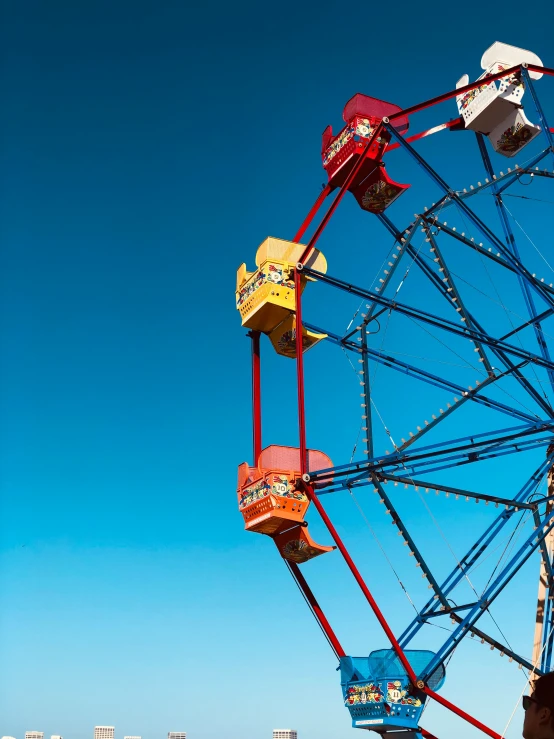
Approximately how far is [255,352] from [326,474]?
463 centimetres

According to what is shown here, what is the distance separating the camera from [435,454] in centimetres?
1875

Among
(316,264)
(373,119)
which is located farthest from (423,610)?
(373,119)

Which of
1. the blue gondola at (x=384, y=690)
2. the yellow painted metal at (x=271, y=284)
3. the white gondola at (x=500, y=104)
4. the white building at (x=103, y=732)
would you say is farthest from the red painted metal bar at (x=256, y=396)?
the white building at (x=103, y=732)

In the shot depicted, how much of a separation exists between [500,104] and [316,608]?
13327mm

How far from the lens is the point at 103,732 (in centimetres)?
16475

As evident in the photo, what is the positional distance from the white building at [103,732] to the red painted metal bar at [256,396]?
156m

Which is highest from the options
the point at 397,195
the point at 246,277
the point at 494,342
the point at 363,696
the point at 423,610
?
the point at 397,195

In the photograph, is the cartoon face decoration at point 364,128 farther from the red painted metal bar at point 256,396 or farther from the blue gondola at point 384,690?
the blue gondola at point 384,690

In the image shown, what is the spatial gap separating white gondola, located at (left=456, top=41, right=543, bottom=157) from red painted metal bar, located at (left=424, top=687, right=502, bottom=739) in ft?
45.4

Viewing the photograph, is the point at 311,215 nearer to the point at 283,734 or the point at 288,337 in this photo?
the point at 288,337

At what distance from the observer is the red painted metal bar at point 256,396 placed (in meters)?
21.8

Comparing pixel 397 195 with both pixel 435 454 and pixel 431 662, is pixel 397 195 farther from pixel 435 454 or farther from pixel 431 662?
pixel 431 662

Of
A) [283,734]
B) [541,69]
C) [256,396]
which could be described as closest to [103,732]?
[283,734]

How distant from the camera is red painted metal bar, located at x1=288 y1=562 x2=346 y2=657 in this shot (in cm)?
A: 2011
